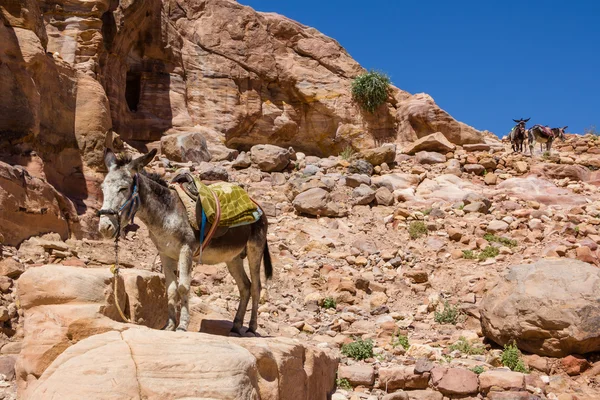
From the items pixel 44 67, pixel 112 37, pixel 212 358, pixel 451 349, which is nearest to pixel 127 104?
pixel 112 37

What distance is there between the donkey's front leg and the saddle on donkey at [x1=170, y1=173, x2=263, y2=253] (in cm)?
25

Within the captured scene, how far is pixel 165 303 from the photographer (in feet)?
20.7

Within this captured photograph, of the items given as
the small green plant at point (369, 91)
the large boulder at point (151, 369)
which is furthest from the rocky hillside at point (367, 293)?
the small green plant at point (369, 91)

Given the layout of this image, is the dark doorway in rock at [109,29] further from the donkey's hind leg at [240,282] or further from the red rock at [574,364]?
the red rock at [574,364]

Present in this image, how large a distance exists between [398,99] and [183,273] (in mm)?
21794

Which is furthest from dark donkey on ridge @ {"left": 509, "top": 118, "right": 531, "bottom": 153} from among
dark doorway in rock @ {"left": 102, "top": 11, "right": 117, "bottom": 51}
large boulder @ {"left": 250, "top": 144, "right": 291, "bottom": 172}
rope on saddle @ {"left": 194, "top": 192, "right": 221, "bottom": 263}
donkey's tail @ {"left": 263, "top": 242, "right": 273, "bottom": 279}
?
rope on saddle @ {"left": 194, "top": 192, "right": 221, "bottom": 263}

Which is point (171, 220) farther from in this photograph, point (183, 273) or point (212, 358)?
point (212, 358)

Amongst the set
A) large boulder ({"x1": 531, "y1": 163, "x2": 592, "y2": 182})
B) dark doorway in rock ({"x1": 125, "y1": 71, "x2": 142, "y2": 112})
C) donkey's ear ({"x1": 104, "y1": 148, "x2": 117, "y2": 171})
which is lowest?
donkey's ear ({"x1": 104, "y1": 148, "x2": 117, "y2": 171})

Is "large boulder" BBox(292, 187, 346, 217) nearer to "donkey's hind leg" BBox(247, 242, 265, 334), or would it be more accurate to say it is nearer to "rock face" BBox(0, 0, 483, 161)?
"rock face" BBox(0, 0, 483, 161)

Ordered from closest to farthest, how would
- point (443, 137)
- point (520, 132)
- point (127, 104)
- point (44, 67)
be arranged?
point (44, 67) < point (127, 104) < point (443, 137) < point (520, 132)

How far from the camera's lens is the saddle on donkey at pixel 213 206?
19.9 feet

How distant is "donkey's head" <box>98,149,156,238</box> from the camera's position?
16.4 feet

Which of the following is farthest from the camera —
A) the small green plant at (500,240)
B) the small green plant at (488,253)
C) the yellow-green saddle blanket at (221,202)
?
the small green plant at (500,240)

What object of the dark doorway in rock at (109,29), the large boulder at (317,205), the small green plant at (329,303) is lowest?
the small green plant at (329,303)
